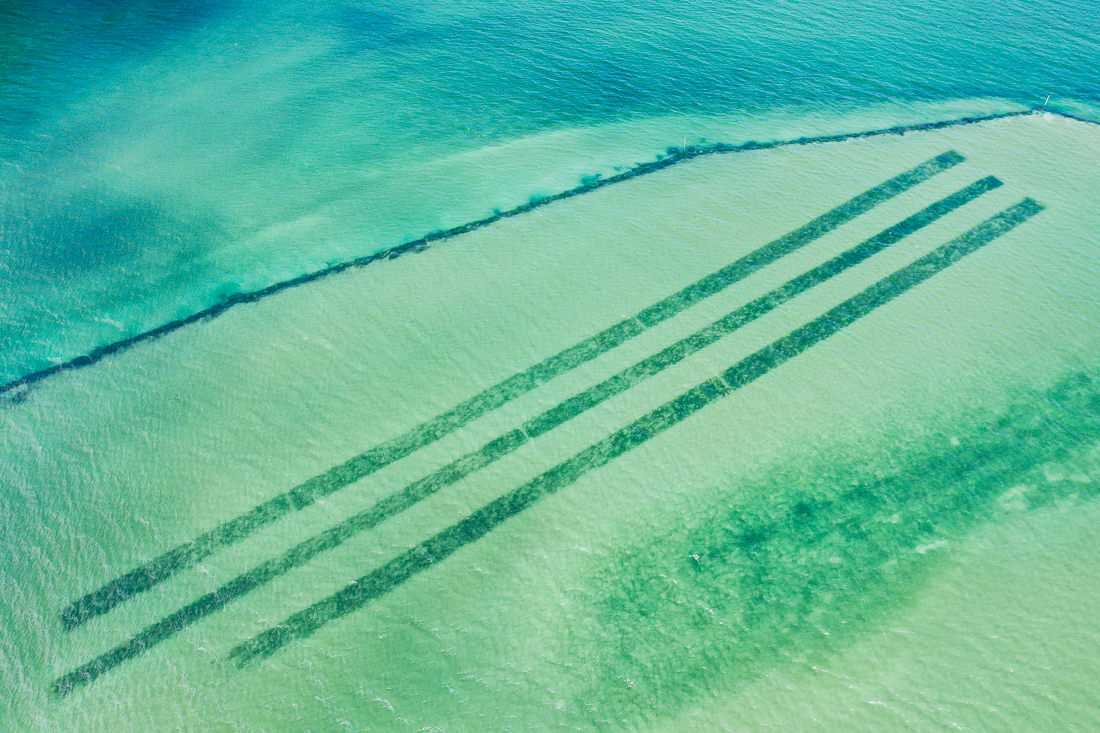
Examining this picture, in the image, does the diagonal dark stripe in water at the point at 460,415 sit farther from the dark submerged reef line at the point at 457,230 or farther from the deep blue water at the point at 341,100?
the deep blue water at the point at 341,100

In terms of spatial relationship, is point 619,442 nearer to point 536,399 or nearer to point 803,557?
point 536,399

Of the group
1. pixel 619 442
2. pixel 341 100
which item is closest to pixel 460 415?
pixel 619 442

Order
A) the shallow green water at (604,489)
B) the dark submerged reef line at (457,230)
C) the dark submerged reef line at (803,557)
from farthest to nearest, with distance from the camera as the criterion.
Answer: the dark submerged reef line at (457,230)
the dark submerged reef line at (803,557)
the shallow green water at (604,489)

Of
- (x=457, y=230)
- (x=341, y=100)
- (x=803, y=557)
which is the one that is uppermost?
(x=341, y=100)

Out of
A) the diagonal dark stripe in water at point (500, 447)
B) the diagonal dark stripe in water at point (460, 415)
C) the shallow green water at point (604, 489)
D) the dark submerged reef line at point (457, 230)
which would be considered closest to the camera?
the shallow green water at point (604, 489)

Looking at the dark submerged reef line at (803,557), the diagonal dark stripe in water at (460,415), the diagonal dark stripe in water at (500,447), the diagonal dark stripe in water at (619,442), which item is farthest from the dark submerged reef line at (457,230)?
the dark submerged reef line at (803,557)

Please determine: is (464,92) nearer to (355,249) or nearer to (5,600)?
(355,249)

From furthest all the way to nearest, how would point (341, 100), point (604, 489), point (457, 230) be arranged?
1. point (341, 100)
2. point (457, 230)
3. point (604, 489)
